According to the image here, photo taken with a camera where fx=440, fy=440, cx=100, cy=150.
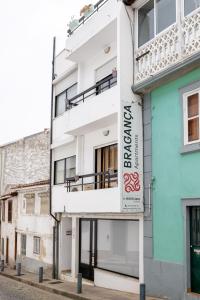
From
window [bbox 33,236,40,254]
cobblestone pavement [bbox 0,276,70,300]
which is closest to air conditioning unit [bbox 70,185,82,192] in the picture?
cobblestone pavement [bbox 0,276,70,300]

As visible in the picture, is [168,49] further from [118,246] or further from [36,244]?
[36,244]

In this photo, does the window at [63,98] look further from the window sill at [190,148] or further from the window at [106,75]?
the window sill at [190,148]

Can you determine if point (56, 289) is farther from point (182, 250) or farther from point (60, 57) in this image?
point (60, 57)

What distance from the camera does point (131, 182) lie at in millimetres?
13094

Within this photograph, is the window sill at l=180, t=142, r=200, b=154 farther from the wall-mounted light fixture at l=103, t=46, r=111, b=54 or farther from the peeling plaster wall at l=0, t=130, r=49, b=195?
the peeling plaster wall at l=0, t=130, r=49, b=195

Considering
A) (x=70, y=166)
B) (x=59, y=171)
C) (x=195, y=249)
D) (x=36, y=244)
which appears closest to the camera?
(x=195, y=249)

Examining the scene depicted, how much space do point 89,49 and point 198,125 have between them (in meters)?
7.01

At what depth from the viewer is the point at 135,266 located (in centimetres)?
1395

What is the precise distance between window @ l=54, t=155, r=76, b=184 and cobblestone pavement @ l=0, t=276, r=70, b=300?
15.8ft

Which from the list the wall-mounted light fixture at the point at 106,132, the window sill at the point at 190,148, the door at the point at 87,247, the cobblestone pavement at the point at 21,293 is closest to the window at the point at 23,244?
the cobblestone pavement at the point at 21,293

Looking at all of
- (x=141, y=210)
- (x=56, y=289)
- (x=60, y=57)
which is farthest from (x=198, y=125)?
(x=60, y=57)

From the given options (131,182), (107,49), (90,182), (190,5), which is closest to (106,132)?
(90,182)

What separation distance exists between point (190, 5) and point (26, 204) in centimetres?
1712

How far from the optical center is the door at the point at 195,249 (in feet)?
36.6
